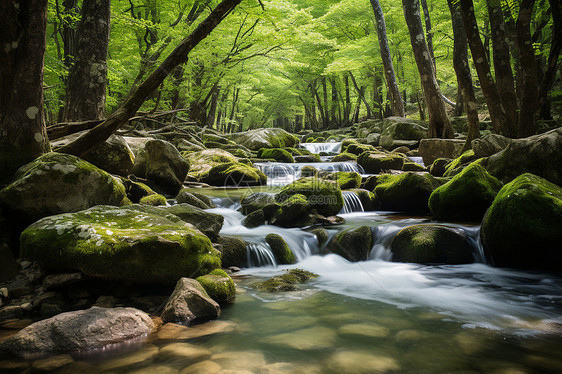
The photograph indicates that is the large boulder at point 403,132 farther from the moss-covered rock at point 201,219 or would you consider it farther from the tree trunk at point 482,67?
the moss-covered rock at point 201,219

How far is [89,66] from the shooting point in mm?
6730

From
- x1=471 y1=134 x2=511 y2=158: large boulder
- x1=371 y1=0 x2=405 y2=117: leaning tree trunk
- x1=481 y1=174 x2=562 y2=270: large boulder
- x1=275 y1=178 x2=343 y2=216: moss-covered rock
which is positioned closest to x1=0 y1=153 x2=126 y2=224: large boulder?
x1=275 y1=178 x2=343 y2=216: moss-covered rock

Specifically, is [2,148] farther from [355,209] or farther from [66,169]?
[355,209]

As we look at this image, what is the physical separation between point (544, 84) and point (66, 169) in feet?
27.9

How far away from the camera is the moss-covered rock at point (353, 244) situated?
237 inches

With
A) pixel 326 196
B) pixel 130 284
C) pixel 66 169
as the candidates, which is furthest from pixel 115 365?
pixel 326 196

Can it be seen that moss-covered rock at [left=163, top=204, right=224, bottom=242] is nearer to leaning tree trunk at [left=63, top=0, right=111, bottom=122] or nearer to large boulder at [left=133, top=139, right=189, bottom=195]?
leaning tree trunk at [left=63, top=0, right=111, bottom=122]

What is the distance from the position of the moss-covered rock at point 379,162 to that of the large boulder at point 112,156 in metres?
9.09

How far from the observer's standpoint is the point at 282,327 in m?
3.29

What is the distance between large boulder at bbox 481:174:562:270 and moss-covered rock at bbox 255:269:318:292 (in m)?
2.70

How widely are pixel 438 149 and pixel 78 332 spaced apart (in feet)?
41.7

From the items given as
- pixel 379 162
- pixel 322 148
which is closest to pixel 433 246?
pixel 379 162

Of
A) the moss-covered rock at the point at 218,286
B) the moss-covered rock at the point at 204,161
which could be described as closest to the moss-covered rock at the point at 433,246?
the moss-covered rock at the point at 218,286

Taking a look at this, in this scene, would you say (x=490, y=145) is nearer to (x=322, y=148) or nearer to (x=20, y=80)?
(x=20, y=80)
